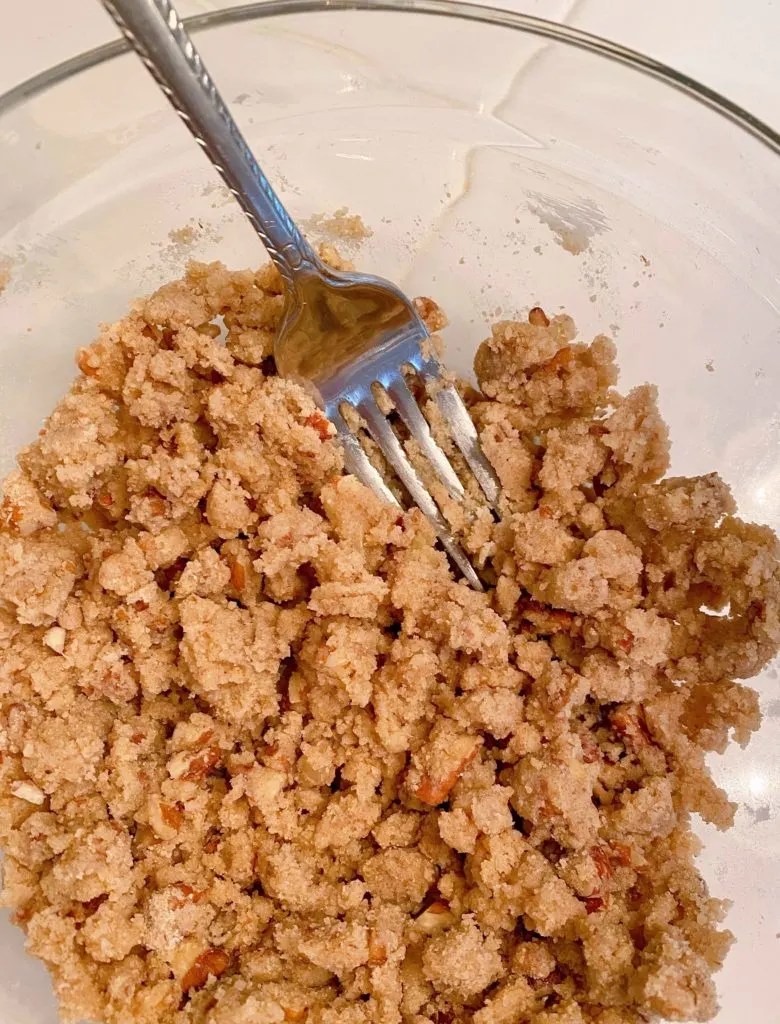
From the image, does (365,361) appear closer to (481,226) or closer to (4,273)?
(481,226)

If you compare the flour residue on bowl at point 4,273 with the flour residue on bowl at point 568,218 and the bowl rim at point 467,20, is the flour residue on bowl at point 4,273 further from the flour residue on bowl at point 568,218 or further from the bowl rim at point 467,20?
the flour residue on bowl at point 568,218

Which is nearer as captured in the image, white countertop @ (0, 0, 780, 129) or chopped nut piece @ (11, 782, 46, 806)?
chopped nut piece @ (11, 782, 46, 806)

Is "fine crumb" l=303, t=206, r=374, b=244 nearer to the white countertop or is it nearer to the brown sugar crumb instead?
the brown sugar crumb

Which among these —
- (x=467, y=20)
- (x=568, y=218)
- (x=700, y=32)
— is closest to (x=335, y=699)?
(x=568, y=218)

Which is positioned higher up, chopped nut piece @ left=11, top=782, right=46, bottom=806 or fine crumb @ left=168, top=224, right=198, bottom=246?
fine crumb @ left=168, top=224, right=198, bottom=246

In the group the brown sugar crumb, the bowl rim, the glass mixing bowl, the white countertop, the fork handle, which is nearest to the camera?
the fork handle

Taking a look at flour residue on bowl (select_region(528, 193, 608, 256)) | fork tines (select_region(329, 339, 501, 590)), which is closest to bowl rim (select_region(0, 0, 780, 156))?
flour residue on bowl (select_region(528, 193, 608, 256))

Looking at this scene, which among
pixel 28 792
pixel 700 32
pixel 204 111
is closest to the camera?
pixel 204 111
